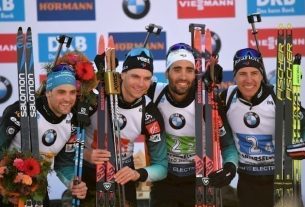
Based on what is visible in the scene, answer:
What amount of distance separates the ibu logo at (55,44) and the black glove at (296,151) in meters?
2.05

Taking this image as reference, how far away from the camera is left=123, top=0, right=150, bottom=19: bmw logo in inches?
197

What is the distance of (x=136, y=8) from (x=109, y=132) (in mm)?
1623

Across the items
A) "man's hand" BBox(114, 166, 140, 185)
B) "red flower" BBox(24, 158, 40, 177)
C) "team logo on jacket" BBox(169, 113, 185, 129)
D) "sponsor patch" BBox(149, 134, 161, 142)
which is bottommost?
"man's hand" BBox(114, 166, 140, 185)

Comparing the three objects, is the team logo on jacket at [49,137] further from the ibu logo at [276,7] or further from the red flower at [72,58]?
the ibu logo at [276,7]

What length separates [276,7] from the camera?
5.00 metres

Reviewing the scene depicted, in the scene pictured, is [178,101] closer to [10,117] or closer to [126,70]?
[126,70]

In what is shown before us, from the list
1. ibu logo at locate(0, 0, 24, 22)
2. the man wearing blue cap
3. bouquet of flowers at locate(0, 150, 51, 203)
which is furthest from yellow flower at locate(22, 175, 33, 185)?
ibu logo at locate(0, 0, 24, 22)

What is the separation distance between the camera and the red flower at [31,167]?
3.40 meters

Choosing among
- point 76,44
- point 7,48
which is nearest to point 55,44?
point 76,44

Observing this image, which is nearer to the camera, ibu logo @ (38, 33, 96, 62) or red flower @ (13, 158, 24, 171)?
red flower @ (13, 158, 24, 171)

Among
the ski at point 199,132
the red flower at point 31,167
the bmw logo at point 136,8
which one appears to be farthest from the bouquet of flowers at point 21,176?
the bmw logo at point 136,8

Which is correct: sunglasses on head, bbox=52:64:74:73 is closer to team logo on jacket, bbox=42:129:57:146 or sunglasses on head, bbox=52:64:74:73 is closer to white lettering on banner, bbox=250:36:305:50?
team logo on jacket, bbox=42:129:57:146

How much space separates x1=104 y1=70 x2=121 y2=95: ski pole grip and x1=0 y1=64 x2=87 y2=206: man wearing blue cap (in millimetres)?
200

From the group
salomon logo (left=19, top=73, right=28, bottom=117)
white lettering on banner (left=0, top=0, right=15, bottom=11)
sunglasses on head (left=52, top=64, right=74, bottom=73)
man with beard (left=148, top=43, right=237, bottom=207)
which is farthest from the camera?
white lettering on banner (left=0, top=0, right=15, bottom=11)
